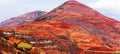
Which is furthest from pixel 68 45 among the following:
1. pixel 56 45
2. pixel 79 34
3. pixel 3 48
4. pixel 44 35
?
pixel 3 48

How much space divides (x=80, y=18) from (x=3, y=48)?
144 meters

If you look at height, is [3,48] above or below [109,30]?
above

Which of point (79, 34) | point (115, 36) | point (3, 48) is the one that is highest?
point (3, 48)

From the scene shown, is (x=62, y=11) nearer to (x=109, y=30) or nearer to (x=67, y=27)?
(x=109, y=30)

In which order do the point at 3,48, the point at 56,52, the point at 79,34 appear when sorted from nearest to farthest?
the point at 3,48 < the point at 56,52 < the point at 79,34

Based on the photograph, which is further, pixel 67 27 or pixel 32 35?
pixel 67 27

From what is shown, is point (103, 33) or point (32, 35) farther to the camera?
point (103, 33)

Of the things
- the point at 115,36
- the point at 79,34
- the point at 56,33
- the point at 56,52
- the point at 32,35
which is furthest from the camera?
the point at 115,36

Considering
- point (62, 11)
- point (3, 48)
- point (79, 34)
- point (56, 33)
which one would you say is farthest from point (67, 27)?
point (3, 48)

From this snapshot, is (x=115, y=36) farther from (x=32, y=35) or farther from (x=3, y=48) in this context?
(x=3, y=48)

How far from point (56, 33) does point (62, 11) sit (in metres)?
72.0

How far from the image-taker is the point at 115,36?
18488 cm

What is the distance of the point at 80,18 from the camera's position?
187500 mm

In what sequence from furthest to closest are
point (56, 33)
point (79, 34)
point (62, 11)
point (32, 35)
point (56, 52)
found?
point (62, 11), point (79, 34), point (56, 33), point (32, 35), point (56, 52)
